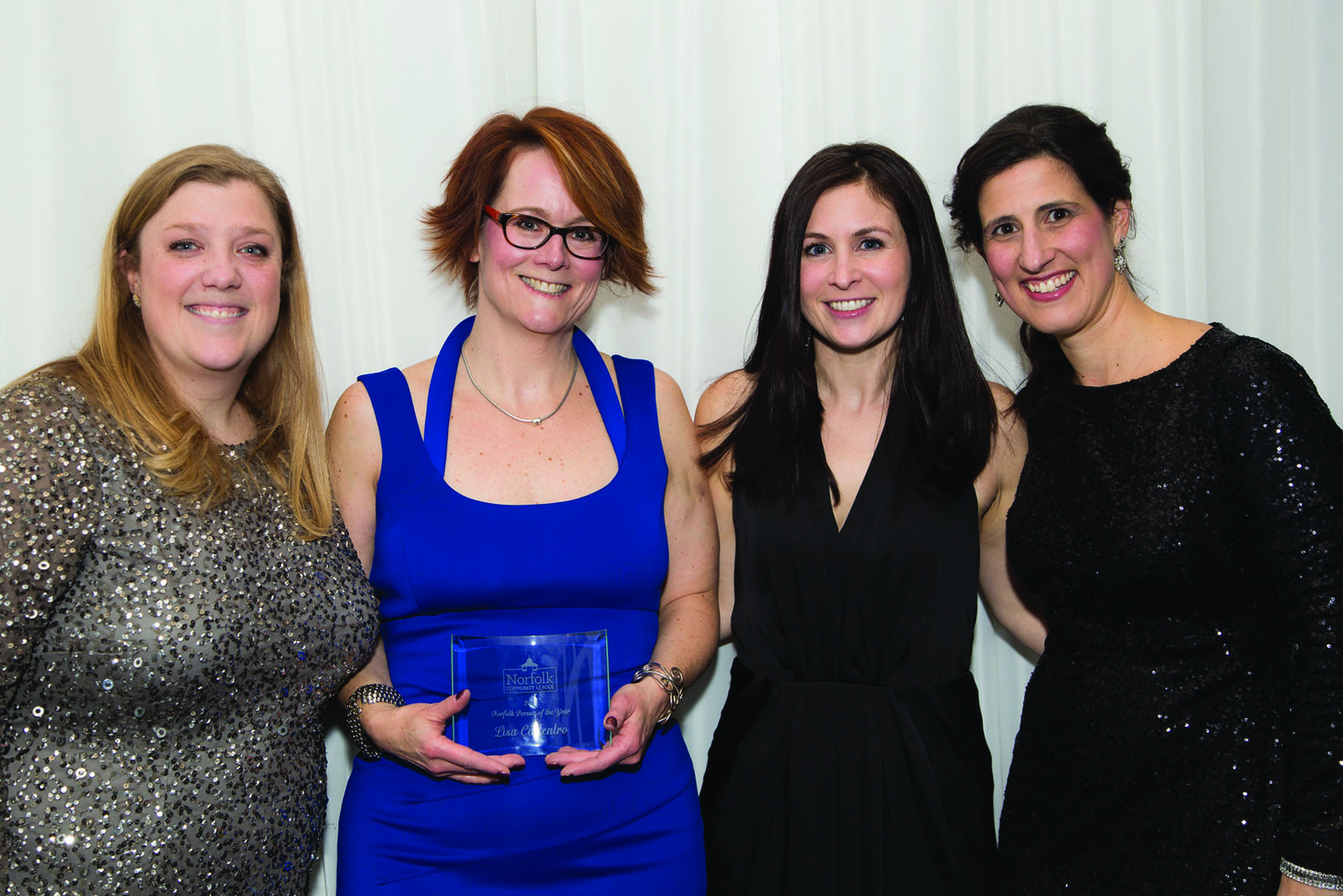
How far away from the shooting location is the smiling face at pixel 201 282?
1688mm

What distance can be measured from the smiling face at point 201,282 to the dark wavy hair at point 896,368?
988 millimetres

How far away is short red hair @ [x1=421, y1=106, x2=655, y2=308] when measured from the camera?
6.54 feet

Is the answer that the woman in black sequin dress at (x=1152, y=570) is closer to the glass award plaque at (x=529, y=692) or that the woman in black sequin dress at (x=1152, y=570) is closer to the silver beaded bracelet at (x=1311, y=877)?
the silver beaded bracelet at (x=1311, y=877)

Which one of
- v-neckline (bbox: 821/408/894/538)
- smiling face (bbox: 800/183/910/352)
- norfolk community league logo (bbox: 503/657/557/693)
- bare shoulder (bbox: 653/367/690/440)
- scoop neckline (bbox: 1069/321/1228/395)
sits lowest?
norfolk community league logo (bbox: 503/657/557/693)

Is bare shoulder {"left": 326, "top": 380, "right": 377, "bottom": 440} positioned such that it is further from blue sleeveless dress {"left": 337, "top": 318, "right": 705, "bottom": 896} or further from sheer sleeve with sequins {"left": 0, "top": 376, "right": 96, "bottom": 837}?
sheer sleeve with sequins {"left": 0, "top": 376, "right": 96, "bottom": 837}

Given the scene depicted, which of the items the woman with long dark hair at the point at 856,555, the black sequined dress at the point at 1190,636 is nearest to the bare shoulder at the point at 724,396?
the woman with long dark hair at the point at 856,555

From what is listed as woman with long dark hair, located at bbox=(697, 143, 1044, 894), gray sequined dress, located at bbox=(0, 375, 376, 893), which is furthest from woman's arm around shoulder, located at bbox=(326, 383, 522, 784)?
woman with long dark hair, located at bbox=(697, 143, 1044, 894)

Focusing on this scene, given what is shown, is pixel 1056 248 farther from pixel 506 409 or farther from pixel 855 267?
pixel 506 409

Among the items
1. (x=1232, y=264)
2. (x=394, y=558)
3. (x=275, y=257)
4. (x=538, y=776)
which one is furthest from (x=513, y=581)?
(x=1232, y=264)

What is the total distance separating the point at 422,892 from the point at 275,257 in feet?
3.95

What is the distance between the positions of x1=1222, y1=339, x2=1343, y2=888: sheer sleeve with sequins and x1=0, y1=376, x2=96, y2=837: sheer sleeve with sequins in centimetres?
187

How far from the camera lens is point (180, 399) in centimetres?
175

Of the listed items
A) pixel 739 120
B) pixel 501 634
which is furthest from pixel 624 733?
pixel 739 120

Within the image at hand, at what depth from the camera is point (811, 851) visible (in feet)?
6.64
